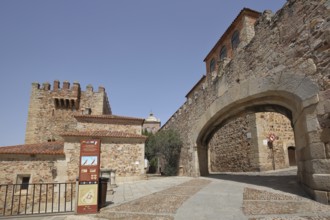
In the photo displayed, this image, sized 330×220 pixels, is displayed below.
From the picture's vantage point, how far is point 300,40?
450 cm

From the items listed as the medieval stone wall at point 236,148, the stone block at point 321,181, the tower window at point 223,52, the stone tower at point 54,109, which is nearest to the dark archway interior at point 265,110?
the medieval stone wall at point 236,148

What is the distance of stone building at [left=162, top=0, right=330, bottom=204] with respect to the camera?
12.8 ft

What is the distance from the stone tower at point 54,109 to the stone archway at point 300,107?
16646 mm

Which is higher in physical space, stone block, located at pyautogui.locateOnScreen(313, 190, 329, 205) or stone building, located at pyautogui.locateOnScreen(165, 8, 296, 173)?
stone building, located at pyautogui.locateOnScreen(165, 8, 296, 173)

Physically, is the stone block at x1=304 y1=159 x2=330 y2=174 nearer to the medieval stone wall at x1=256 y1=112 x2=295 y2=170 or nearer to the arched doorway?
the medieval stone wall at x1=256 y1=112 x2=295 y2=170

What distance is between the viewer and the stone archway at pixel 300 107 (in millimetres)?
3775

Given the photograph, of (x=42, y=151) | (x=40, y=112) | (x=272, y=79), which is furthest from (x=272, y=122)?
(x=40, y=112)

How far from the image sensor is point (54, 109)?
67.1 ft

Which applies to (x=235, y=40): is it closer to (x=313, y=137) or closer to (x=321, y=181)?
(x=313, y=137)

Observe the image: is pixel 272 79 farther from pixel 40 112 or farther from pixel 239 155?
pixel 40 112

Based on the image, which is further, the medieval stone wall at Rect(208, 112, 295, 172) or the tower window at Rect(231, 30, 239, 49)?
the tower window at Rect(231, 30, 239, 49)

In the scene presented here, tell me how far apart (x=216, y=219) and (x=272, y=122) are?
1034 centimetres

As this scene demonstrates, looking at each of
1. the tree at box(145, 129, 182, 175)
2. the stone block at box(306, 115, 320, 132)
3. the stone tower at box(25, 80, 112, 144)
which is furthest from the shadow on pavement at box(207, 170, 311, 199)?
the stone tower at box(25, 80, 112, 144)

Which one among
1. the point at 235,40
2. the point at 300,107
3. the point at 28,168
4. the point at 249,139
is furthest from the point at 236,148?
the point at 28,168
